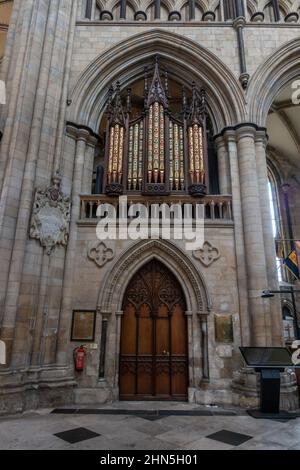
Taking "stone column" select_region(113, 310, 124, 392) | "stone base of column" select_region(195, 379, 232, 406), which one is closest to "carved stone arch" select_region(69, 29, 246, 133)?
"stone column" select_region(113, 310, 124, 392)

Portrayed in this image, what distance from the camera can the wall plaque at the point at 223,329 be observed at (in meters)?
7.96

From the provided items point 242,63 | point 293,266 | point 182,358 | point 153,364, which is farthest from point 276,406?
point 242,63

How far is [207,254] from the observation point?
28.1ft

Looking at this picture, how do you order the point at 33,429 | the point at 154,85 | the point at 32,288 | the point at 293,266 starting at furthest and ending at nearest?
1. the point at 154,85
2. the point at 293,266
3. the point at 32,288
4. the point at 33,429

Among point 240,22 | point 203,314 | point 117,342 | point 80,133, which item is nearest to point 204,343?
point 203,314

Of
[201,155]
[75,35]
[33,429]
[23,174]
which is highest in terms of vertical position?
[75,35]

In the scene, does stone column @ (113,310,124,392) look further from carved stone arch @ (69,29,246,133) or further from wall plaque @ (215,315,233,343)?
carved stone arch @ (69,29,246,133)

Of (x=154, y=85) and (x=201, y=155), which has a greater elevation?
(x=154, y=85)

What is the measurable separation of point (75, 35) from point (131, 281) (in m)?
8.53

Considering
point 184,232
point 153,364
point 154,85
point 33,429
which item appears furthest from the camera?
point 154,85

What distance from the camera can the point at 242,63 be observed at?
32.4 feet

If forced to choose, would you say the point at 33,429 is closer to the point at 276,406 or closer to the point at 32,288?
the point at 32,288

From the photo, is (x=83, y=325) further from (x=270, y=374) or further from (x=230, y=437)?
(x=270, y=374)

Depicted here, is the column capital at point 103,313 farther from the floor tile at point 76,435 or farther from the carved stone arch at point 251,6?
the carved stone arch at point 251,6
